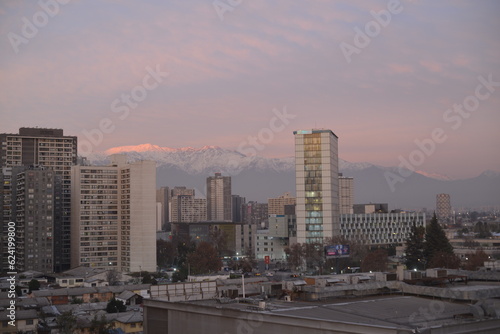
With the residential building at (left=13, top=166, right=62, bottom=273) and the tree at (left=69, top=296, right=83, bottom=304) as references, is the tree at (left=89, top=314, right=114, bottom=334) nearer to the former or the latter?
the tree at (left=69, top=296, right=83, bottom=304)

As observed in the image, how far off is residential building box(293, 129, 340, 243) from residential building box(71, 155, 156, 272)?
61.7 feet

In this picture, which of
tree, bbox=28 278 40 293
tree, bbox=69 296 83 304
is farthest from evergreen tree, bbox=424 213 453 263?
tree, bbox=28 278 40 293

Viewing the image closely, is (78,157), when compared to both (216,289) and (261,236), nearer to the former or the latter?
(261,236)

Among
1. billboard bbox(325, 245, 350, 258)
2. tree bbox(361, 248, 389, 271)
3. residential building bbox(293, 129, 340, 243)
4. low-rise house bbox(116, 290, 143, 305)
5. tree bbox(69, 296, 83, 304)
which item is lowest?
tree bbox(69, 296, 83, 304)

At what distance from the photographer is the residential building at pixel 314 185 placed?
77250 millimetres

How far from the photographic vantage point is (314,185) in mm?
77500

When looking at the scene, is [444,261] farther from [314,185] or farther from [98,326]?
[98,326]

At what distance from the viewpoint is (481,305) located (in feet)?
49.6

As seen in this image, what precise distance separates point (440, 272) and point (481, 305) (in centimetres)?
892

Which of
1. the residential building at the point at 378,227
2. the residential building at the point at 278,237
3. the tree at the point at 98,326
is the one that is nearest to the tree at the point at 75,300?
the tree at the point at 98,326

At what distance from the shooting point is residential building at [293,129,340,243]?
77.2 m

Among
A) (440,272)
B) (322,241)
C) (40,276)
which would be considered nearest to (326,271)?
(322,241)

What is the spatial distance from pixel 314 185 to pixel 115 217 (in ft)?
88.4

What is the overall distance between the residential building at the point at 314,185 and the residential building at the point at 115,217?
18816 millimetres
